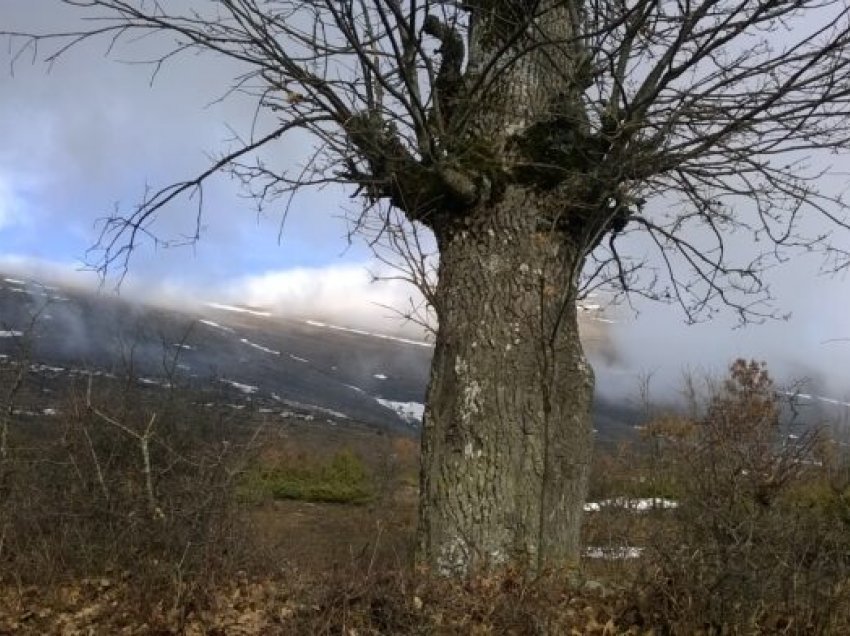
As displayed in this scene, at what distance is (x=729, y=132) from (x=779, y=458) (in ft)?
7.21

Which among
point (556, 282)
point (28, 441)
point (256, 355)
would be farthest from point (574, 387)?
point (256, 355)

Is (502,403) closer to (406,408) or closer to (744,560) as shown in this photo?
(744,560)

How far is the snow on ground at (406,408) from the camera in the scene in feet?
182

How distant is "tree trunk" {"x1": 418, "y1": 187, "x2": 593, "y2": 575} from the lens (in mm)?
6043

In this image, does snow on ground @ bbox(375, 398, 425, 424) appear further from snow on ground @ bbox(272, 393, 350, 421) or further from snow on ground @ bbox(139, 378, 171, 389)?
snow on ground @ bbox(139, 378, 171, 389)

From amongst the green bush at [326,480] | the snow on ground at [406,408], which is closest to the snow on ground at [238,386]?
the green bush at [326,480]

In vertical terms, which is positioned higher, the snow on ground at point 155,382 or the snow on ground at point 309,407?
the snow on ground at point 155,382

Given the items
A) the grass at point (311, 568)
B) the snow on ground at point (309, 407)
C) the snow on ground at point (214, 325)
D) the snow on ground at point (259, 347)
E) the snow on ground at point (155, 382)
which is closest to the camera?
the grass at point (311, 568)

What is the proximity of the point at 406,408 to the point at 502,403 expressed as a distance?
53.6 m

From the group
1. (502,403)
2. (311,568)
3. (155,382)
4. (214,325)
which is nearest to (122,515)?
(311,568)

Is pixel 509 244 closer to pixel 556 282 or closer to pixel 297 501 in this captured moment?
pixel 556 282

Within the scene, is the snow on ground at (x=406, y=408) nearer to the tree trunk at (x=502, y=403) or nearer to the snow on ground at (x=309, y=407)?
the snow on ground at (x=309, y=407)

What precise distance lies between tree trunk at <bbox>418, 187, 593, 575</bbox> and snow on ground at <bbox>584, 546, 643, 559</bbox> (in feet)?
6.07

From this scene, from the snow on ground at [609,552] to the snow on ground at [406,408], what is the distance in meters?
41.8
